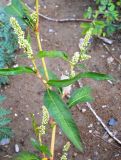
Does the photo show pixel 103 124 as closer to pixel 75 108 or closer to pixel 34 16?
pixel 75 108

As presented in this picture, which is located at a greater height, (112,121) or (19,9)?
(19,9)

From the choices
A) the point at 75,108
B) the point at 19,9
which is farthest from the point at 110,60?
the point at 19,9

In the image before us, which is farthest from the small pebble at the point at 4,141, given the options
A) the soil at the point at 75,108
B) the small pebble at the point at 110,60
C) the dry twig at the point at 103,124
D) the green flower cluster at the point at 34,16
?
the green flower cluster at the point at 34,16

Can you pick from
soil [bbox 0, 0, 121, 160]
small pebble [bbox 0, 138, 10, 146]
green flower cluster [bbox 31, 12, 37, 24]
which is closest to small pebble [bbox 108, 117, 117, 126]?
soil [bbox 0, 0, 121, 160]

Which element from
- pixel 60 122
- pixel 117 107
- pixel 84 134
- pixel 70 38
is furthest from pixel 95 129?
pixel 60 122

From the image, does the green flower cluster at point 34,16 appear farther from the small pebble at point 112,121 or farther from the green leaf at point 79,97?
the small pebble at point 112,121

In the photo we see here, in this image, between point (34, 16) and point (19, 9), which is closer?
point (34, 16)

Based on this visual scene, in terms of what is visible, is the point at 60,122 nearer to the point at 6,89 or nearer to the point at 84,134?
the point at 84,134
